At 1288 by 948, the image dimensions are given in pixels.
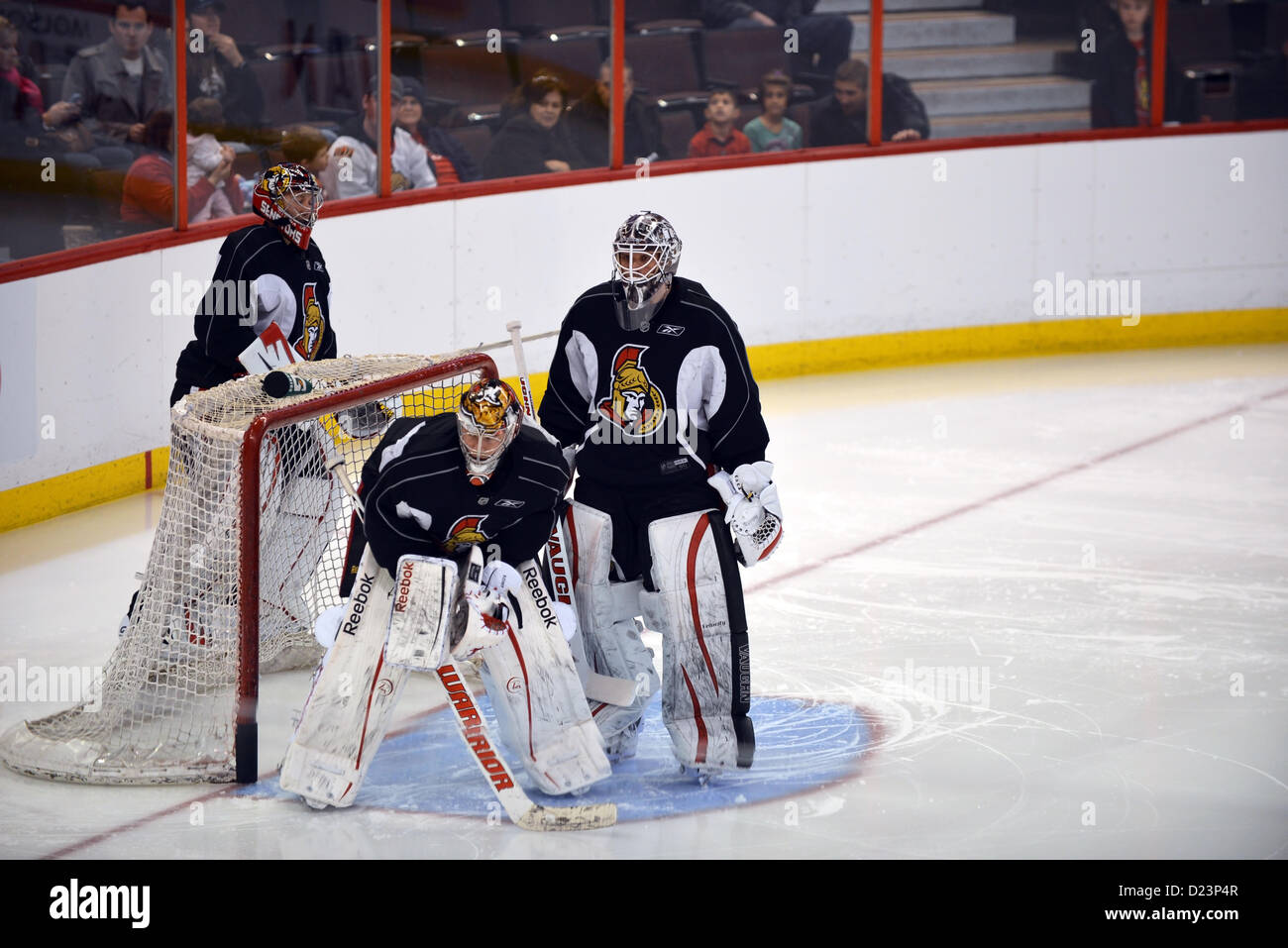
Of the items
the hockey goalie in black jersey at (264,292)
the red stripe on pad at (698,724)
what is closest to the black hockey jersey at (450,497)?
the red stripe on pad at (698,724)

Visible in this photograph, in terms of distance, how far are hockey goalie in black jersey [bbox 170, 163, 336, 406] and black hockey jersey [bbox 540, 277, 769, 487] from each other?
103 centimetres

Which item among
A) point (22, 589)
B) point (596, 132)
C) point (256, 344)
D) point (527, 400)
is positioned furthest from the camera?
point (596, 132)

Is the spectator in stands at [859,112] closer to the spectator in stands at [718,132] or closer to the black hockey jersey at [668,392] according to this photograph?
the spectator in stands at [718,132]

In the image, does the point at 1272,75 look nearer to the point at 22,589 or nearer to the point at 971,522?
the point at 971,522

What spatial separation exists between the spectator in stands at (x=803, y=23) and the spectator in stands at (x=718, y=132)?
1.00 feet

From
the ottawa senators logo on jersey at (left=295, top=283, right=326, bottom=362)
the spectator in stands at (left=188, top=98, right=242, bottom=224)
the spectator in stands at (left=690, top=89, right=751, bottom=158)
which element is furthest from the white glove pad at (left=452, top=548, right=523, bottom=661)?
the spectator in stands at (left=690, top=89, right=751, bottom=158)

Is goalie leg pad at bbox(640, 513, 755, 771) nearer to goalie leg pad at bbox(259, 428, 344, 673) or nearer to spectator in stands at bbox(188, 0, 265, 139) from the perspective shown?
goalie leg pad at bbox(259, 428, 344, 673)

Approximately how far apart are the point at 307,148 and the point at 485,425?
3.66 m

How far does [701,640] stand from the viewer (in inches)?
153

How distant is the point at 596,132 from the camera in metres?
7.84

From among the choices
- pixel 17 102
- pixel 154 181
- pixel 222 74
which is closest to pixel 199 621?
pixel 17 102

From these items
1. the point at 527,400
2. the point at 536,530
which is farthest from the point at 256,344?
the point at 536,530

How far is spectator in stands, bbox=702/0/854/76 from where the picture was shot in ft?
26.6
